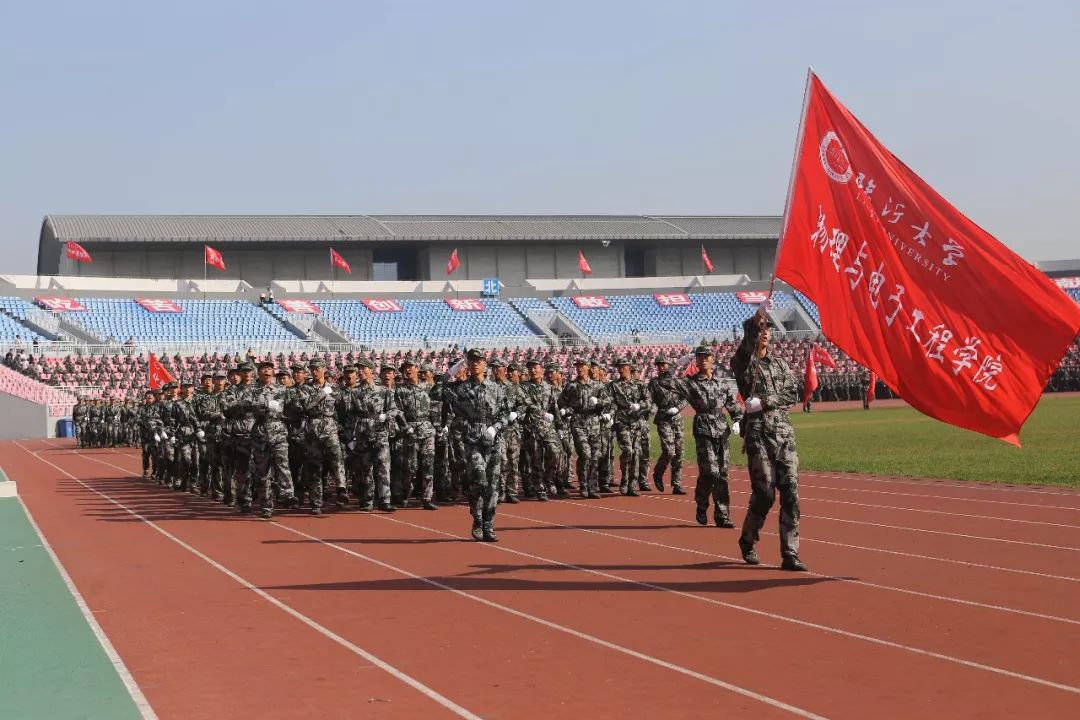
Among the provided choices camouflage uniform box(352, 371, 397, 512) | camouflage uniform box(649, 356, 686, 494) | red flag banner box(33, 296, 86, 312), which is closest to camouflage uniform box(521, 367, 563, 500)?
camouflage uniform box(649, 356, 686, 494)

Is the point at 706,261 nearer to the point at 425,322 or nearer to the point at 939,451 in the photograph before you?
the point at 425,322

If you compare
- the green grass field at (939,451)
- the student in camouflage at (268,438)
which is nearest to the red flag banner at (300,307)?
the green grass field at (939,451)

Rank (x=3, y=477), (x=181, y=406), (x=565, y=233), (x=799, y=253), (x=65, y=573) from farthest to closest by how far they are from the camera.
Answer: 1. (x=565, y=233)
2. (x=3, y=477)
3. (x=181, y=406)
4. (x=65, y=573)
5. (x=799, y=253)

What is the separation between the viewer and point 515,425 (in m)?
16.3

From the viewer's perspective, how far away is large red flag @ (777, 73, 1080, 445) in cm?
773

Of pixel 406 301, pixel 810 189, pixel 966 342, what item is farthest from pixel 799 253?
pixel 406 301

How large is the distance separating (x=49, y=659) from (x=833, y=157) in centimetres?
576

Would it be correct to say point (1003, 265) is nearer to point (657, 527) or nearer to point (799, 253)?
point (799, 253)

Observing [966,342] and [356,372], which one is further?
[356,372]

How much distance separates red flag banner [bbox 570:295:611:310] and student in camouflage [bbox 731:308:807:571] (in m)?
58.8

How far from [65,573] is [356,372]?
6247mm

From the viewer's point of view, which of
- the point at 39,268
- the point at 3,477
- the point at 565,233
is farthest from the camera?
the point at 39,268

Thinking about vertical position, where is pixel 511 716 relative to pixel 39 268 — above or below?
below

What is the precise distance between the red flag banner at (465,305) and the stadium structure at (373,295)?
0.13m
